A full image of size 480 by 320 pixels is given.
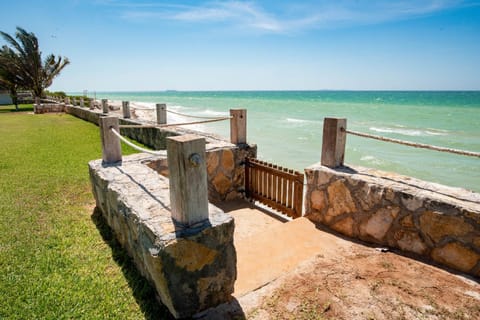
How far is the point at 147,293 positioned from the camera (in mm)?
2596

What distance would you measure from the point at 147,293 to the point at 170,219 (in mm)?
826

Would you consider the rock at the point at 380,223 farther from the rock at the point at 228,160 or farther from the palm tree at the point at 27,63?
the palm tree at the point at 27,63

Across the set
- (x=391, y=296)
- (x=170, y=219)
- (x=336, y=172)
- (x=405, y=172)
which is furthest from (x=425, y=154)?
(x=170, y=219)

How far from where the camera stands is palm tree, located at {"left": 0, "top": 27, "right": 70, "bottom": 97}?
2248cm

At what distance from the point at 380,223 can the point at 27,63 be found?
2960cm

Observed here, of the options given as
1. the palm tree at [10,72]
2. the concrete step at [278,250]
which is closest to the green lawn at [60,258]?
the concrete step at [278,250]

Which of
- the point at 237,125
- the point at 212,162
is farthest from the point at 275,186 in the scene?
the point at 237,125

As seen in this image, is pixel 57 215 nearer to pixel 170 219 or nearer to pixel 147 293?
pixel 147 293

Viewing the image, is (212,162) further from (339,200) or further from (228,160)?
(339,200)

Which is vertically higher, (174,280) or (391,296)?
(174,280)

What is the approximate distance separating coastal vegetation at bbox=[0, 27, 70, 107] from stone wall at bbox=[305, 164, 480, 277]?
27.4 meters

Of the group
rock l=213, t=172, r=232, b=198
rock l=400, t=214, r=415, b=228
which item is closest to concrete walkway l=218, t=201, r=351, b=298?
rock l=400, t=214, r=415, b=228

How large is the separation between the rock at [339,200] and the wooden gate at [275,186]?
0.75m

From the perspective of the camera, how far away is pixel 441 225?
2.90m
